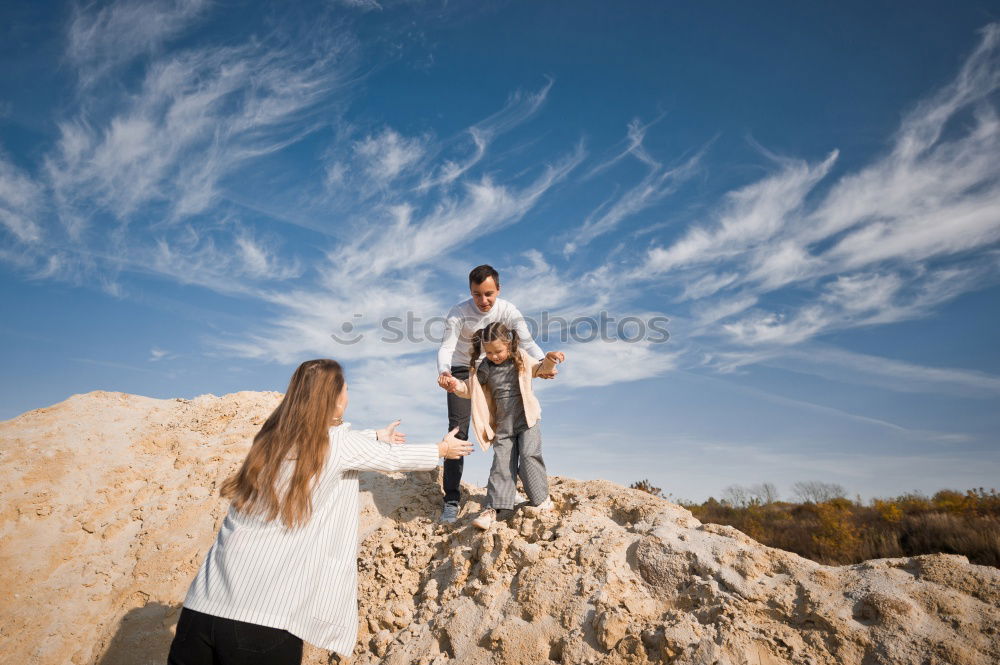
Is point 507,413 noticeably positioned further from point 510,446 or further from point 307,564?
point 307,564

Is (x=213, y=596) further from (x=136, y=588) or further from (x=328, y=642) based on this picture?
(x=136, y=588)

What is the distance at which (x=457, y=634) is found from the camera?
4.29 m

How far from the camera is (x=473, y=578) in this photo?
15.6ft

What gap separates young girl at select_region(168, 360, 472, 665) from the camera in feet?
8.58

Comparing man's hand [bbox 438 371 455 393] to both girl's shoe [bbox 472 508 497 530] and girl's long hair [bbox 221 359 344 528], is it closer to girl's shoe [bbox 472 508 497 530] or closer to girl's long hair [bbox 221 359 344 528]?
girl's shoe [bbox 472 508 497 530]

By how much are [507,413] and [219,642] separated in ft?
10.6

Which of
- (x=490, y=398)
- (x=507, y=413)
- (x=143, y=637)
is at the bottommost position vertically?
(x=143, y=637)

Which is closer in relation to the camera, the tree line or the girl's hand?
the girl's hand

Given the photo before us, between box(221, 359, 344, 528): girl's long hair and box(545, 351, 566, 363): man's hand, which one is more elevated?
box(545, 351, 566, 363): man's hand

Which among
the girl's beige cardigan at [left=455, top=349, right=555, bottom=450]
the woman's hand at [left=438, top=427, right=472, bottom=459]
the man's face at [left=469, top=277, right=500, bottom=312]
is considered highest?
the man's face at [left=469, top=277, right=500, bottom=312]

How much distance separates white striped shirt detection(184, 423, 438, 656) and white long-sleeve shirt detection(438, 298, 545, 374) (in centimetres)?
258

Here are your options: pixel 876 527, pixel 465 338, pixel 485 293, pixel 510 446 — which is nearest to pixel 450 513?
pixel 510 446

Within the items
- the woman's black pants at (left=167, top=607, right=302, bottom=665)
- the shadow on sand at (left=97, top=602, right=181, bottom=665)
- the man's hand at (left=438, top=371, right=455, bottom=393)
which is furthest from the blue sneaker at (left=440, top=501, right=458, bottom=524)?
the woman's black pants at (left=167, top=607, right=302, bottom=665)

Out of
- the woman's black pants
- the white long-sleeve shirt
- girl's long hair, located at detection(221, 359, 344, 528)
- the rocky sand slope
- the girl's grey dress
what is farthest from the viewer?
the white long-sleeve shirt
